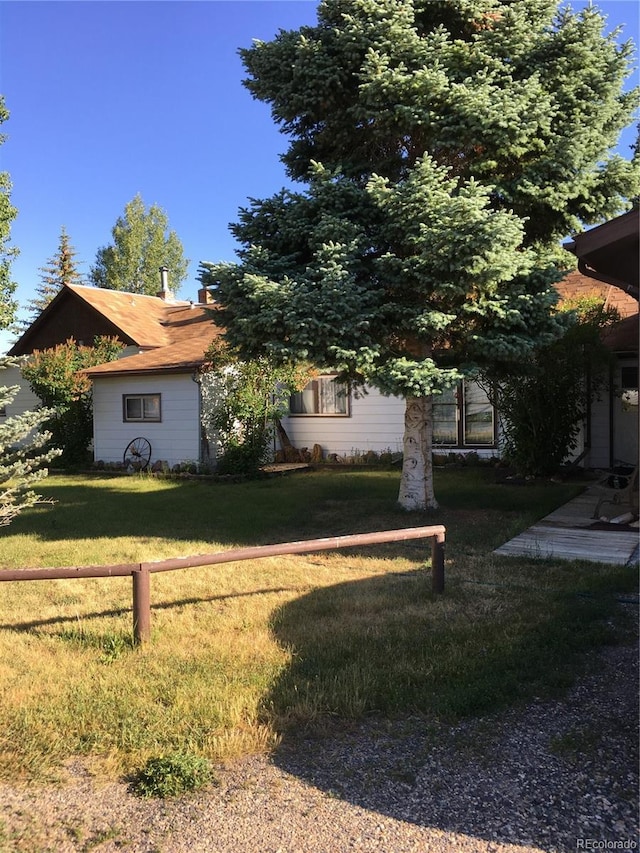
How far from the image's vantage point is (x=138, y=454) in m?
16.2

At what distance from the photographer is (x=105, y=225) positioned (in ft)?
124

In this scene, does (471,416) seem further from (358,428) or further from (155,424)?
(155,424)

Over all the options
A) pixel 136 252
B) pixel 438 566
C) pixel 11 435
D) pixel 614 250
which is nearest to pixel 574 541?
pixel 438 566

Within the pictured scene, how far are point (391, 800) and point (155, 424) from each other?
46.8ft

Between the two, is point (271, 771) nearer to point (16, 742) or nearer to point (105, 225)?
point (16, 742)

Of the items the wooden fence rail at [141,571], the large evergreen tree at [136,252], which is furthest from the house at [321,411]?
the large evergreen tree at [136,252]

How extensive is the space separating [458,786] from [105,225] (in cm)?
4024

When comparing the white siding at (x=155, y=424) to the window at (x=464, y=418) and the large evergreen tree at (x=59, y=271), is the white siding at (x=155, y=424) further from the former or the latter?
the large evergreen tree at (x=59, y=271)

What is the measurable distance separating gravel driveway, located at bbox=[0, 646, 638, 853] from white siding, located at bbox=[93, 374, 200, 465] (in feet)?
41.1

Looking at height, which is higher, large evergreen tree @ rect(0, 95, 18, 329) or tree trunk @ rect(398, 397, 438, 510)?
large evergreen tree @ rect(0, 95, 18, 329)

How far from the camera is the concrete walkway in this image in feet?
21.0

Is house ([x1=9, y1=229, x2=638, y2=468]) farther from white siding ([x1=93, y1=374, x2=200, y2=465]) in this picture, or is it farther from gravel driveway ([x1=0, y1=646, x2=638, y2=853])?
gravel driveway ([x1=0, y1=646, x2=638, y2=853])

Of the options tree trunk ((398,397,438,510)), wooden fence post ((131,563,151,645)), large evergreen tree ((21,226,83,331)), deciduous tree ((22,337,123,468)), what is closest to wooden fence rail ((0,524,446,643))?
wooden fence post ((131,563,151,645))

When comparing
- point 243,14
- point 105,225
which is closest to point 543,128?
point 243,14
